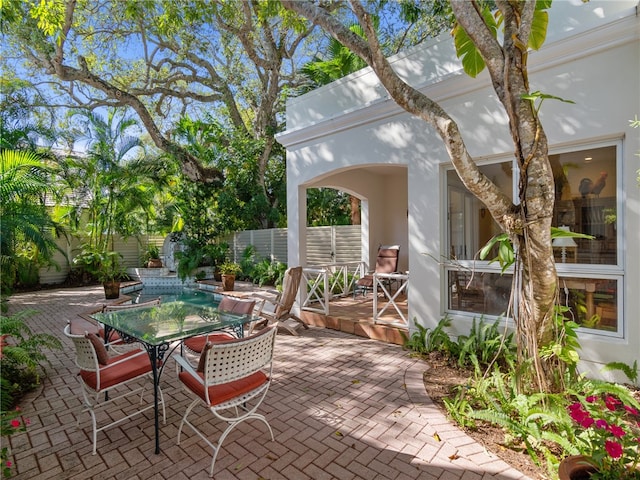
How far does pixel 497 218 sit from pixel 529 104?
3.58 feet

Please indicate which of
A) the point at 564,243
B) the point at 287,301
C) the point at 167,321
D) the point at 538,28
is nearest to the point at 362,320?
the point at 287,301

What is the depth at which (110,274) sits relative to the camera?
11.4 m

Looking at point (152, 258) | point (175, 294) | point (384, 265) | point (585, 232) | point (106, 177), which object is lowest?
point (175, 294)

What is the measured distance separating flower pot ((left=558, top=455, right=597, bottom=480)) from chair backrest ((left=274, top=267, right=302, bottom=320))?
200 inches

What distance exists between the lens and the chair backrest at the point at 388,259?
8664mm

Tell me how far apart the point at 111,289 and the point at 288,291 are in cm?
745

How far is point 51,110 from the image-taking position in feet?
50.1

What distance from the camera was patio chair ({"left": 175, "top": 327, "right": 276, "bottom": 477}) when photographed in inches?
116

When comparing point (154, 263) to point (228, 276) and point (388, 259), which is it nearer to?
point (228, 276)

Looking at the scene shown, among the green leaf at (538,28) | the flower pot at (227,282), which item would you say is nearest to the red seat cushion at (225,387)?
the green leaf at (538,28)

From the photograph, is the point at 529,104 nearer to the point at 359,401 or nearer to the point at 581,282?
the point at 581,282

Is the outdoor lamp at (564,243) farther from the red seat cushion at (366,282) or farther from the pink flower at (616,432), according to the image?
the red seat cushion at (366,282)

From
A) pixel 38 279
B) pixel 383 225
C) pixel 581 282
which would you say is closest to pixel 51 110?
pixel 38 279

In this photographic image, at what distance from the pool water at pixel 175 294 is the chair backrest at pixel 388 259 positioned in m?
5.40
